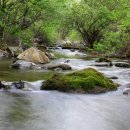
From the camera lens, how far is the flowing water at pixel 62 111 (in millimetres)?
11906

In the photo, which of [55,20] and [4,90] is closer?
[4,90]

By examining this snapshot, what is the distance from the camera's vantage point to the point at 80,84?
57.3 feet

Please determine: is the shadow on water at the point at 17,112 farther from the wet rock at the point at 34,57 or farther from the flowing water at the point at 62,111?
the wet rock at the point at 34,57

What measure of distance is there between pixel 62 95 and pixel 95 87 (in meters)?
1.81

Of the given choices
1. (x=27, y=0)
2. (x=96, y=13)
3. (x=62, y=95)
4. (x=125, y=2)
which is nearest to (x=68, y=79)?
(x=62, y=95)

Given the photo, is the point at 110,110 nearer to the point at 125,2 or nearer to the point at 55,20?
the point at 55,20

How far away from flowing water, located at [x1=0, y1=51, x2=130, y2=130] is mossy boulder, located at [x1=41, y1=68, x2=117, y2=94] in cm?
52

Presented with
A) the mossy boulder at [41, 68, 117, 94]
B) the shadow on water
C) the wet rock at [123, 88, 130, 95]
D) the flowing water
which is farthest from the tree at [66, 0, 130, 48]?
the shadow on water

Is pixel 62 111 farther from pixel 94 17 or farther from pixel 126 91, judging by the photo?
pixel 94 17

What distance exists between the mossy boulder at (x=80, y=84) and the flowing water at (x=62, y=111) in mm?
515

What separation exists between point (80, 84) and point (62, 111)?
3704 millimetres

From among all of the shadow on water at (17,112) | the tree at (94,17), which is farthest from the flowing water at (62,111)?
the tree at (94,17)

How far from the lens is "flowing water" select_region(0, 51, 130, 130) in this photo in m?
11.9

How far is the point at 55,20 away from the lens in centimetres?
3412
